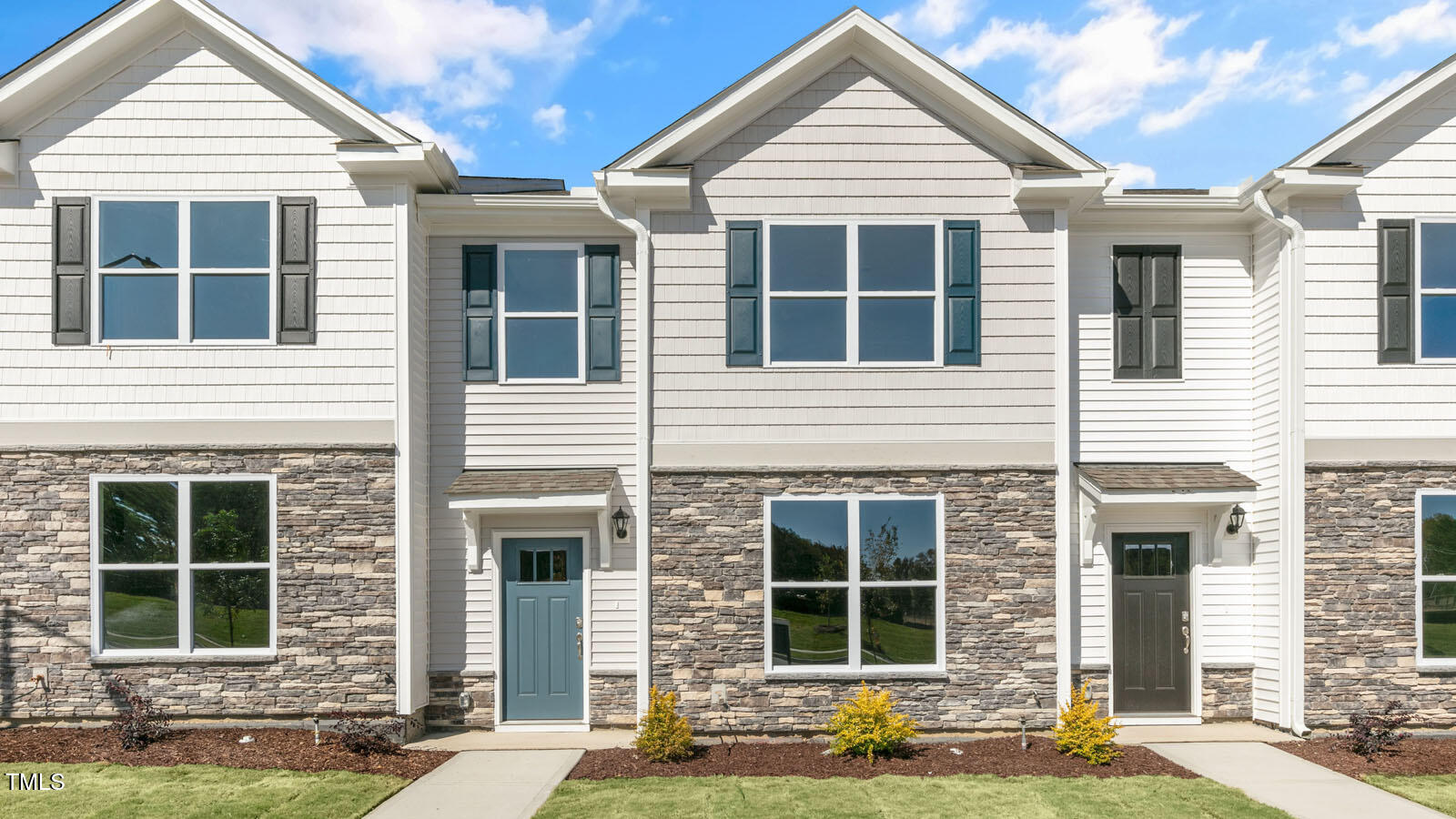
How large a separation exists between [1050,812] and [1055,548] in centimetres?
320

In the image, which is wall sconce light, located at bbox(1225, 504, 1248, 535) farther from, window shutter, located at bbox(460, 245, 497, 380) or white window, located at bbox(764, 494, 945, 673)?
window shutter, located at bbox(460, 245, 497, 380)

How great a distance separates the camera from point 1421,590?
10227 mm

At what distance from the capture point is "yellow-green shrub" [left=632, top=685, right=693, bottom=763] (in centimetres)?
905

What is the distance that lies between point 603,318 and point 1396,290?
836 centimetres

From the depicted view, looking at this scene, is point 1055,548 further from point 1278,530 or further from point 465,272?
point 465,272

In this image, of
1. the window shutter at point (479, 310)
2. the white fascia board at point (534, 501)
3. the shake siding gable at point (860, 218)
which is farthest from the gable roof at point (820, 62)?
the white fascia board at point (534, 501)

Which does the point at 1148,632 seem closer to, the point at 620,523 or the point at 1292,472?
the point at 1292,472

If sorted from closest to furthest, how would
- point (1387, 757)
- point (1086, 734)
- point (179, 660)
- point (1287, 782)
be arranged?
point (1287, 782) < point (1086, 734) < point (1387, 757) < point (179, 660)

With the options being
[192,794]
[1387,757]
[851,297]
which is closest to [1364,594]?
[1387,757]

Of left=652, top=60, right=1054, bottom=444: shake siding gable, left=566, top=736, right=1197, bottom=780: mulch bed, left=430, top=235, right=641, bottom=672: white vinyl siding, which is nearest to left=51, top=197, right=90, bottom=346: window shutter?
left=430, top=235, right=641, bottom=672: white vinyl siding

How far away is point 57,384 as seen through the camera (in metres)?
9.90

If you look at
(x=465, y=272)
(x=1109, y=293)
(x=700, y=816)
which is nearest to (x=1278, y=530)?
(x=1109, y=293)

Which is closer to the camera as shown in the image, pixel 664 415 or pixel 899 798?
pixel 899 798

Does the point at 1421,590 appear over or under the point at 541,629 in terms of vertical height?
over
